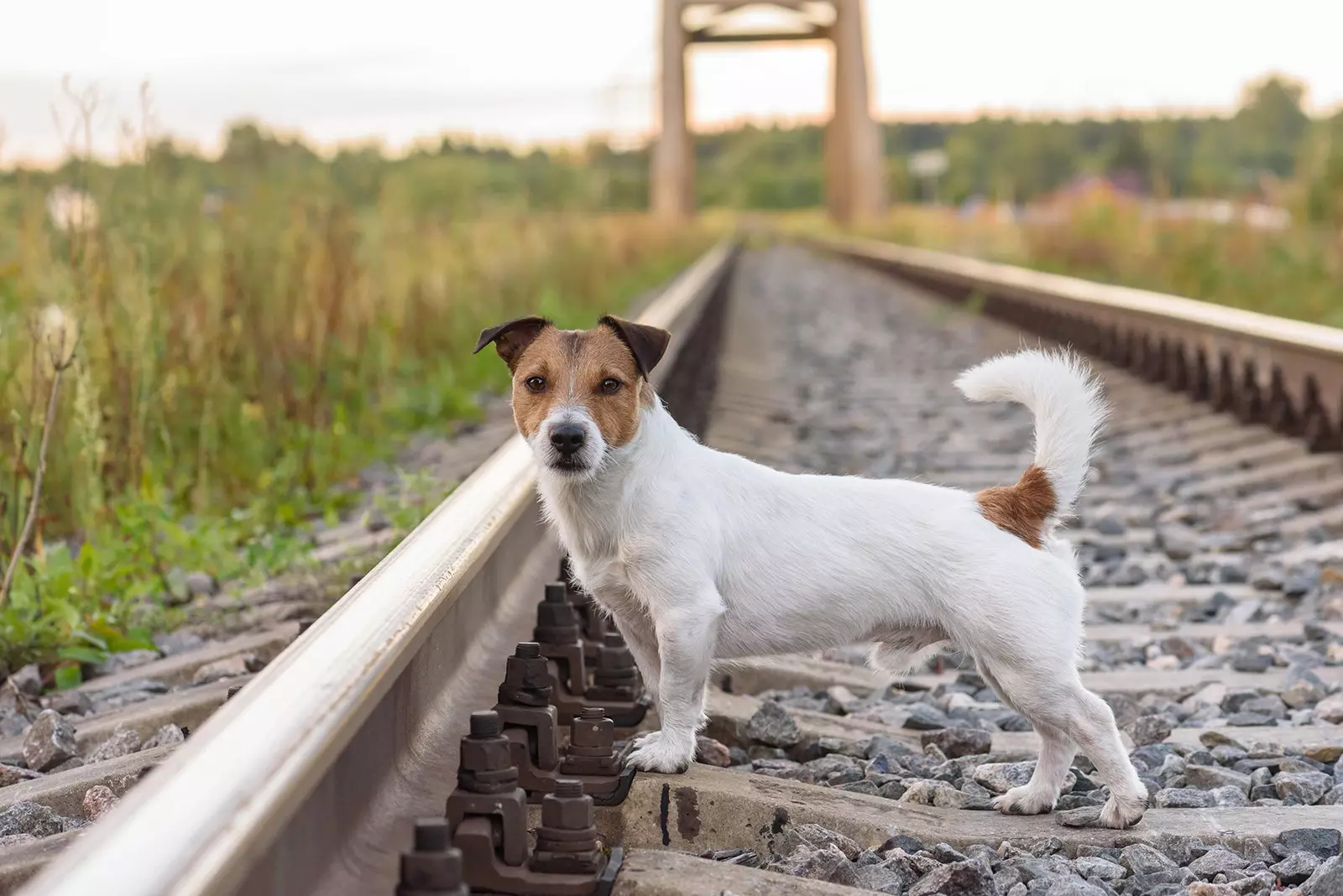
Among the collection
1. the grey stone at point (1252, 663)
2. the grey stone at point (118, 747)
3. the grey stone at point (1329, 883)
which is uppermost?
the grey stone at point (118, 747)

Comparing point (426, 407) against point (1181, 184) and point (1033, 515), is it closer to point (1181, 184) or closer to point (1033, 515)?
point (1033, 515)

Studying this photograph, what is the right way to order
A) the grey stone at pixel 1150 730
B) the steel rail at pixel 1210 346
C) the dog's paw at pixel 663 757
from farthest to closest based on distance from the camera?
the steel rail at pixel 1210 346 → the grey stone at pixel 1150 730 → the dog's paw at pixel 663 757

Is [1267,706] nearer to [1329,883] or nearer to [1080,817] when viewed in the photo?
[1080,817]

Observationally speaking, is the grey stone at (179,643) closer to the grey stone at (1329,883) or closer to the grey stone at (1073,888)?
the grey stone at (1073,888)

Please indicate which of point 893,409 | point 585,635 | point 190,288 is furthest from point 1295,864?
point 893,409

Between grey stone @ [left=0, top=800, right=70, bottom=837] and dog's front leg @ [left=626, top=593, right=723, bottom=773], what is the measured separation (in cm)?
94

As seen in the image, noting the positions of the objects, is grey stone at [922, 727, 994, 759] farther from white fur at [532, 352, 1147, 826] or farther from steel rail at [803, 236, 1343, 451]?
steel rail at [803, 236, 1343, 451]

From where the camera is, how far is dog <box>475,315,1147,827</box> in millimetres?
2727

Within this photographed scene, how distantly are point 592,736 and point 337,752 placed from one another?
2.50 ft

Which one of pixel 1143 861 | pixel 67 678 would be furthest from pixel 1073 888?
pixel 67 678

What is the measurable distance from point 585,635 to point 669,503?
0.76m

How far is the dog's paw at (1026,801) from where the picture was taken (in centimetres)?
280

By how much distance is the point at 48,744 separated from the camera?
9.62 feet

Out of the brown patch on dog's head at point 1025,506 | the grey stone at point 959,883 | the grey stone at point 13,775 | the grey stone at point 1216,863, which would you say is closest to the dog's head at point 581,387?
the brown patch on dog's head at point 1025,506
